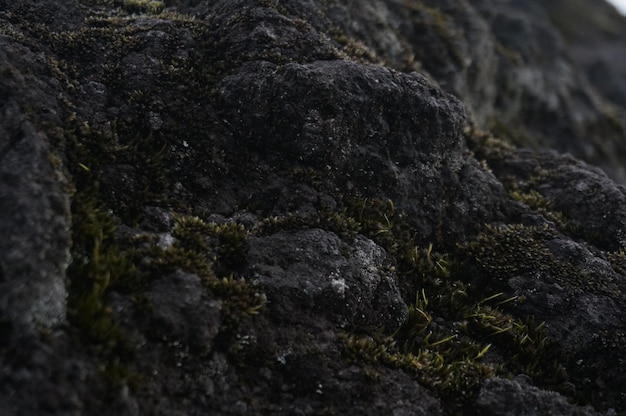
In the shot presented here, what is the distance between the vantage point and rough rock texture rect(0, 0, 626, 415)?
16.8 feet

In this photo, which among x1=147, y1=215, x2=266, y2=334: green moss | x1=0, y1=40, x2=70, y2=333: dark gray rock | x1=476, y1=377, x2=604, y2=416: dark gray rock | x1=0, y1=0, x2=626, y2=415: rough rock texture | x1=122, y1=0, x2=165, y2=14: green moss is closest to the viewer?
x1=0, y1=40, x2=70, y2=333: dark gray rock

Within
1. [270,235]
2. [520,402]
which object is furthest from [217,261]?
[520,402]

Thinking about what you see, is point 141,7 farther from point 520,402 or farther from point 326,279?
point 520,402

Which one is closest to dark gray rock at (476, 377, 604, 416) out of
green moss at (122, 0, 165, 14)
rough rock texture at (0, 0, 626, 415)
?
rough rock texture at (0, 0, 626, 415)

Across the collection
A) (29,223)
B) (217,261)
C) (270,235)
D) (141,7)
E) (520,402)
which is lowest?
(217,261)

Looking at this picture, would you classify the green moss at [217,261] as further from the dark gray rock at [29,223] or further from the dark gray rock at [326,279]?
the dark gray rock at [29,223]

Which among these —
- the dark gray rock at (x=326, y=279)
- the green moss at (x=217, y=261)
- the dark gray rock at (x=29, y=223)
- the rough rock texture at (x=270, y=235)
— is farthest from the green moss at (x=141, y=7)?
the dark gray rock at (x=326, y=279)

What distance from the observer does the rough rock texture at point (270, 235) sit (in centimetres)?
513

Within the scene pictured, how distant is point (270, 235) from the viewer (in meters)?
6.94

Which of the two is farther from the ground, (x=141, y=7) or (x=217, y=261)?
(x=141, y=7)

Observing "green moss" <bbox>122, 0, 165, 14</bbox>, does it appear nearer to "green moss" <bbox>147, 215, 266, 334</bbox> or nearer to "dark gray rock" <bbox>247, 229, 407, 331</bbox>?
"green moss" <bbox>147, 215, 266, 334</bbox>

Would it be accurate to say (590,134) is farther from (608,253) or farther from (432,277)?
(432,277)

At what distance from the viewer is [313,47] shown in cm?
899

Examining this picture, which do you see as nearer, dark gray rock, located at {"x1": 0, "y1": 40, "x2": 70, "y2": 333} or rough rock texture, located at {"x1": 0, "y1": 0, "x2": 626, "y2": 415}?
dark gray rock, located at {"x1": 0, "y1": 40, "x2": 70, "y2": 333}
